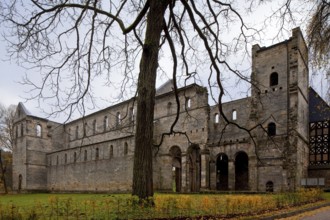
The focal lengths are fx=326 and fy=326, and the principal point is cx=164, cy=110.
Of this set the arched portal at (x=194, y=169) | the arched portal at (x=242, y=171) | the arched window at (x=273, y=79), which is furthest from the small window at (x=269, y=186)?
the arched window at (x=273, y=79)

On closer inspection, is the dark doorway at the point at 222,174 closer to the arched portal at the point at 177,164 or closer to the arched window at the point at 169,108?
the arched portal at the point at 177,164

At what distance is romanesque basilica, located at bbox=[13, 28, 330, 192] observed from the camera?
27.3m

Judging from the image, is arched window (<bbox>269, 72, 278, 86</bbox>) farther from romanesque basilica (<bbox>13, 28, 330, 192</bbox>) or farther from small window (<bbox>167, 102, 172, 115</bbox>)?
small window (<bbox>167, 102, 172, 115</bbox>)

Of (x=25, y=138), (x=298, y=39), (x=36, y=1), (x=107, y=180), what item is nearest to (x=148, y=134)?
(x=36, y=1)

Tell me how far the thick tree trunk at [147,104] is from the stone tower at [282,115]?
59.6 ft

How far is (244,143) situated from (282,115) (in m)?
4.20

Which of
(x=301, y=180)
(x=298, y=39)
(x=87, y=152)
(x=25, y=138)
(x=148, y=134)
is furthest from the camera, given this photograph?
(x=25, y=138)

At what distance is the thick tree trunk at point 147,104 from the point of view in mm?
8828

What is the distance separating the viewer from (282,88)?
28359 millimetres

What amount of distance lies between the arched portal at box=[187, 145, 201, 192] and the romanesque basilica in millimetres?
99

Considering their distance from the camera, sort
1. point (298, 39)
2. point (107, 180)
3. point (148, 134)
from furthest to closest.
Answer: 1. point (107, 180)
2. point (298, 39)
3. point (148, 134)

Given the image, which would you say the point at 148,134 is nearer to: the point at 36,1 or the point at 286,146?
the point at 36,1

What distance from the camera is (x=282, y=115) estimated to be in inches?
1097

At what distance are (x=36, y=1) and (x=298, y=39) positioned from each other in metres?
24.6
